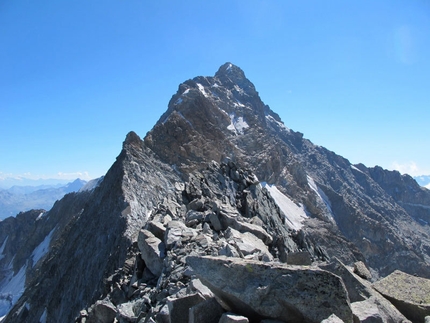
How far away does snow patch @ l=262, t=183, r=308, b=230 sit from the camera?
8512 cm

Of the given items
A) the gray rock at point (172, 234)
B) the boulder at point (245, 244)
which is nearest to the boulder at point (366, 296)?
the boulder at point (245, 244)

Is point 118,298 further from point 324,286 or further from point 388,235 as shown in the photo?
point 388,235

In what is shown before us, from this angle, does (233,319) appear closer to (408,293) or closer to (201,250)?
(408,293)

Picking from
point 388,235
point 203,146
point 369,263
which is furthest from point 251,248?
point 388,235

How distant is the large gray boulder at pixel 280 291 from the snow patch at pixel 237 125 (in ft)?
343

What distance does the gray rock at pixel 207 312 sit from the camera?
17.7 ft

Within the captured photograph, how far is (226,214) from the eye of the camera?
14.6 m

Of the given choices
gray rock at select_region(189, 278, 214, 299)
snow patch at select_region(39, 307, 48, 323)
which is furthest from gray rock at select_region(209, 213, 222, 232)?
snow patch at select_region(39, 307, 48, 323)

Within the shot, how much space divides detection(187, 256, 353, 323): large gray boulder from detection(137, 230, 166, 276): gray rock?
5.54m

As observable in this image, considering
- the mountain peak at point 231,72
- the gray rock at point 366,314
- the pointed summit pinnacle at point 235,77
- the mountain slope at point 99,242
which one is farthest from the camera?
the mountain peak at point 231,72

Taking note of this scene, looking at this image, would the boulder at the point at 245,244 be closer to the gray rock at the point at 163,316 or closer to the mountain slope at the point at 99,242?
the gray rock at the point at 163,316

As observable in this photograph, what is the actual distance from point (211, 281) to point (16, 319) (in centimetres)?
4740

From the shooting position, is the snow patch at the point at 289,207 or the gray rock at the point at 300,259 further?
the snow patch at the point at 289,207

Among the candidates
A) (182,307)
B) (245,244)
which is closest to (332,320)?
(182,307)
